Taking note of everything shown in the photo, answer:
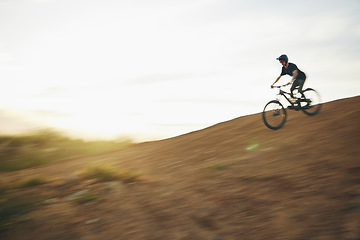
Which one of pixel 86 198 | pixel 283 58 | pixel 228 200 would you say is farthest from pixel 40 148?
pixel 283 58

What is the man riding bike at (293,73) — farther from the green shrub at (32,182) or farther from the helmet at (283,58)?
the green shrub at (32,182)

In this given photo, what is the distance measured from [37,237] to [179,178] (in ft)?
9.93

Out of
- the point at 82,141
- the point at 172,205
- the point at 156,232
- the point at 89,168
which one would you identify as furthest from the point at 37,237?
the point at 82,141

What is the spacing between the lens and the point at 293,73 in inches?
347

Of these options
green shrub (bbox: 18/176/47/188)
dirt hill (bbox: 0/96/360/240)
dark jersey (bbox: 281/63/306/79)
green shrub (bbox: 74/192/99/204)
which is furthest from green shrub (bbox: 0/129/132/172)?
dark jersey (bbox: 281/63/306/79)

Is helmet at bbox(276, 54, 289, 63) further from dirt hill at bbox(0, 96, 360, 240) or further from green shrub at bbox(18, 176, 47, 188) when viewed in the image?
green shrub at bbox(18, 176, 47, 188)

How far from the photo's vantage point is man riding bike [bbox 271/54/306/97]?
882 cm

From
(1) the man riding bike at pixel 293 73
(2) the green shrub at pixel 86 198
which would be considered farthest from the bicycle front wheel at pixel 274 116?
(2) the green shrub at pixel 86 198

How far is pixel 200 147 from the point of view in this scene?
9445 mm

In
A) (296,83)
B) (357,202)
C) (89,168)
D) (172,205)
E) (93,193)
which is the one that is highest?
(296,83)

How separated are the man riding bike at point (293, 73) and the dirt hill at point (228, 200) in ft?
7.87

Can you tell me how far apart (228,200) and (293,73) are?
6087mm

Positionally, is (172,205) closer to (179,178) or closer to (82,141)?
(179,178)

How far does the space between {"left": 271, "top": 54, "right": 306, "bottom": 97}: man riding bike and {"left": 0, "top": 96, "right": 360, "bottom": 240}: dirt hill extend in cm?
240
